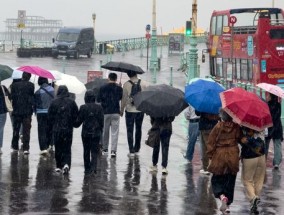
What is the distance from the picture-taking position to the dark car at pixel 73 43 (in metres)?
61.0

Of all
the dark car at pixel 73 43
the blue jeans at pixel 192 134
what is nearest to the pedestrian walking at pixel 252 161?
the blue jeans at pixel 192 134

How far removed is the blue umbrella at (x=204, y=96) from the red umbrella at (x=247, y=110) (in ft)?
6.99

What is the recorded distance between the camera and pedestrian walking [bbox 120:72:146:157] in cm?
1600

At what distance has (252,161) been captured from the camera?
37.0ft

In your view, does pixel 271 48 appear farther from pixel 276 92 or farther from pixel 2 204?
pixel 2 204

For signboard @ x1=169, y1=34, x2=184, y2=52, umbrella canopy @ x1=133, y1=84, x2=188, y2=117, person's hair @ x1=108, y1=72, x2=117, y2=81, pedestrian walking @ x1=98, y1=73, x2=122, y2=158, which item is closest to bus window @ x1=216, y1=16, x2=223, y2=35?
pedestrian walking @ x1=98, y1=73, x2=122, y2=158

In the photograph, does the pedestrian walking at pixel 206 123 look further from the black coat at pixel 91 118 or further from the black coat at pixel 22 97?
the black coat at pixel 22 97

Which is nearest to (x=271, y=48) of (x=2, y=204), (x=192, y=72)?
(x=192, y=72)

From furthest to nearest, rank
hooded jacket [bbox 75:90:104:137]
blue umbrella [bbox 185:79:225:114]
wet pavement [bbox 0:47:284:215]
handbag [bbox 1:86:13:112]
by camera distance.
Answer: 1. handbag [bbox 1:86:13:112]
2. hooded jacket [bbox 75:90:104:137]
3. blue umbrella [bbox 185:79:225:114]
4. wet pavement [bbox 0:47:284:215]

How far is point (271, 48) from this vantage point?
29.2m

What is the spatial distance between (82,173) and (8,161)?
5.80 ft

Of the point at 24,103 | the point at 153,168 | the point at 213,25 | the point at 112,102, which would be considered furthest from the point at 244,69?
the point at 153,168

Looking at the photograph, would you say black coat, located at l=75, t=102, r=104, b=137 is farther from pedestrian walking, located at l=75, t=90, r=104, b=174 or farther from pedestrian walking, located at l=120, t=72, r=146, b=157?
pedestrian walking, located at l=120, t=72, r=146, b=157

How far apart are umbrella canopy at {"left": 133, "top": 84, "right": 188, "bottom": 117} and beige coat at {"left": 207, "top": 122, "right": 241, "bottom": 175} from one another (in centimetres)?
294
